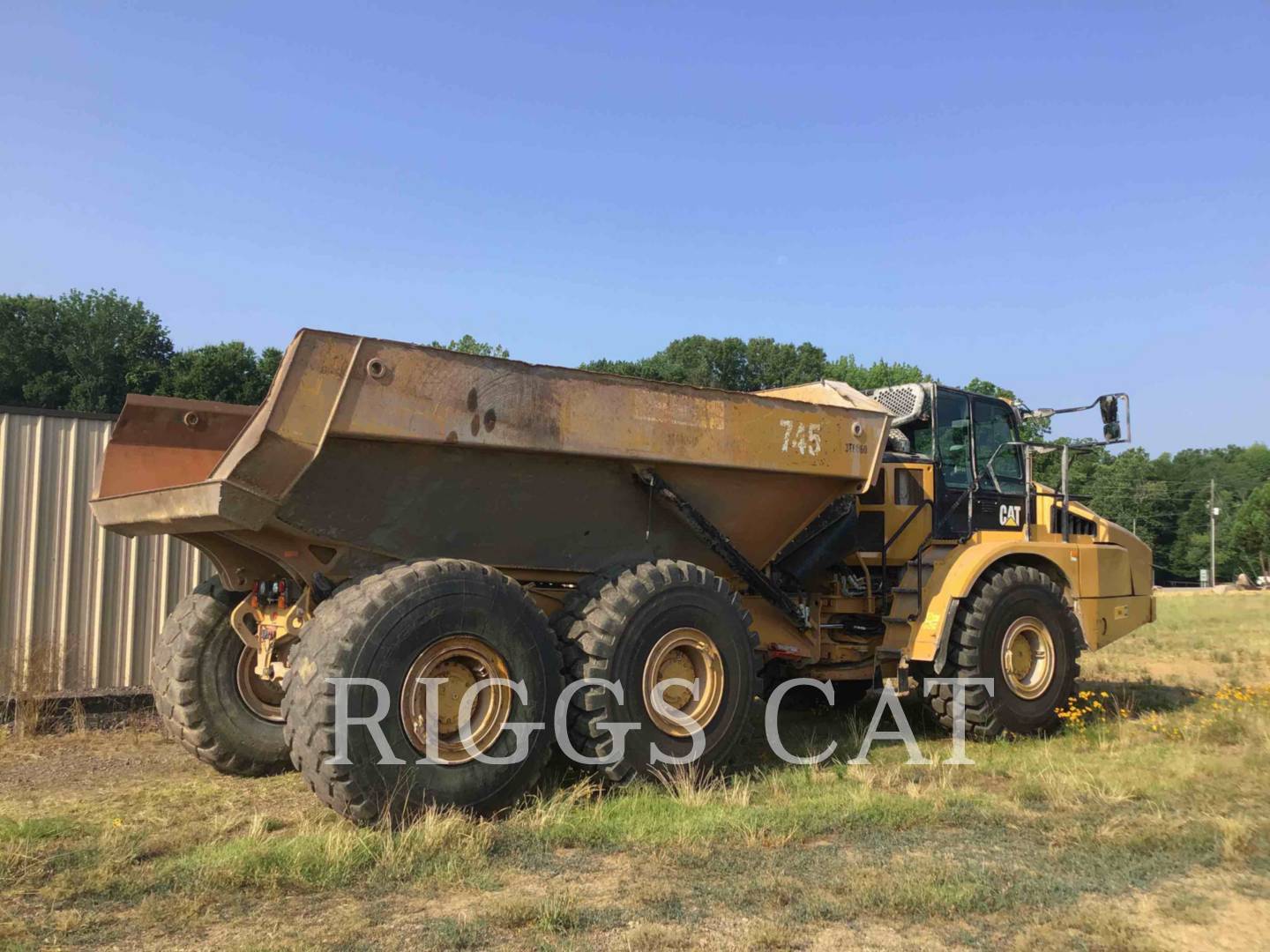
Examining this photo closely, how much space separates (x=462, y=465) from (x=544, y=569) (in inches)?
43.3

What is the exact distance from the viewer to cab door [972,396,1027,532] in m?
8.86

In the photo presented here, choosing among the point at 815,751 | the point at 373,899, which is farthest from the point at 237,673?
the point at 815,751

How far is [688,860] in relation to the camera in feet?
15.5

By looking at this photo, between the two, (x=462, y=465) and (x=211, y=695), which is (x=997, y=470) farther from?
(x=211, y=695)

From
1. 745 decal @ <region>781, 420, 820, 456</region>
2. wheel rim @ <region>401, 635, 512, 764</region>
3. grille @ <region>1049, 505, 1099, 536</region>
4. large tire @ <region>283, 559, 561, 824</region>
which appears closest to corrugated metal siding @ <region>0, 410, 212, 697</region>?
large tire @ <region>283, 559, 561, 824</region>

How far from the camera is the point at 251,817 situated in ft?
18.1

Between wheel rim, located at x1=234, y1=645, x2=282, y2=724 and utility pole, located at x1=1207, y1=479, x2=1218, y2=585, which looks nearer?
wheel rim, located at x1=234, y1=645, x2=282, y2=724

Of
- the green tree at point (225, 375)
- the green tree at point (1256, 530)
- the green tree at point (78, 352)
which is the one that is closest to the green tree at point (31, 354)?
the green tree at point (78, 352)

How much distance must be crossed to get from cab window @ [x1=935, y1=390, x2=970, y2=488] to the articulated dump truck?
34 mm

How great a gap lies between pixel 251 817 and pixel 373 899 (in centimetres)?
165

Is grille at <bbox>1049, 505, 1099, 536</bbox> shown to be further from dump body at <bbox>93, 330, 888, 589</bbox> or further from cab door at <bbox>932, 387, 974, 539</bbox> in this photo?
dump body at <bbox>93, 330, 888, 589</bbox>

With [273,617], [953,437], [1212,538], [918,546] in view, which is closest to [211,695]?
[273,617]

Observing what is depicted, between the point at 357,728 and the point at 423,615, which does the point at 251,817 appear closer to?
the point at 357,728

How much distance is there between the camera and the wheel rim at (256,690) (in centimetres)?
681
